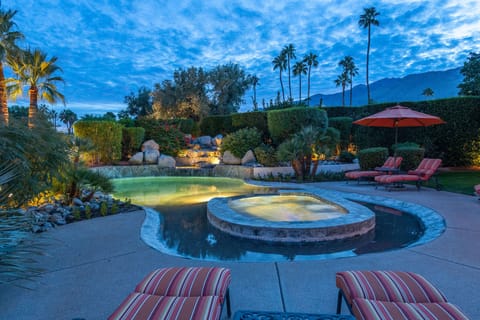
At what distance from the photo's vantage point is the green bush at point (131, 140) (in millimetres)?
16938

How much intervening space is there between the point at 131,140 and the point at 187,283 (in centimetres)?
1621

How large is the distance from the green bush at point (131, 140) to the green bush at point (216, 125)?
6.35 meters

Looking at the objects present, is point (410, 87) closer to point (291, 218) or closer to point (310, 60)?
point (310, 60)

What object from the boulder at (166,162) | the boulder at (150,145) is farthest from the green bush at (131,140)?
the boulder at (166,162)

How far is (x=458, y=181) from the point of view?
957cm

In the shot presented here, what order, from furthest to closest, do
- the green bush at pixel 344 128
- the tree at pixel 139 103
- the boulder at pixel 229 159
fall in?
the tree at pixel 139 103, the green bush at pixel 344 128, the boulder at pixel 229 159

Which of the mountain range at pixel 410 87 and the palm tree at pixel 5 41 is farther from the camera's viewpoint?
the mountain range at pixel 410 87

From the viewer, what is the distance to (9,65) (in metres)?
14.7

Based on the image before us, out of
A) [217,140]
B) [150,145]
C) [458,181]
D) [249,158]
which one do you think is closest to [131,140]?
[150,145]

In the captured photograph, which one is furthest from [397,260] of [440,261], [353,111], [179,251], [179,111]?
[179,111]

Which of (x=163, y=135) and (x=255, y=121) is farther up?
(x=255, y=121)

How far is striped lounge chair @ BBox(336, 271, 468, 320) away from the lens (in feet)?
5.68

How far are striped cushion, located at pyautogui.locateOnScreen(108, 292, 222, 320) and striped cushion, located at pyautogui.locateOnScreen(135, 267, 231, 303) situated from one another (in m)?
0.11

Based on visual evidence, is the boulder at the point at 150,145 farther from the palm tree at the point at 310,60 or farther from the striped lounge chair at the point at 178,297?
the palm tree at the point at 310,60
